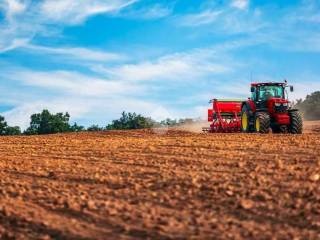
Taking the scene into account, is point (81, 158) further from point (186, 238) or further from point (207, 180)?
point (186, 238)

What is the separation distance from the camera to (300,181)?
29.8ft

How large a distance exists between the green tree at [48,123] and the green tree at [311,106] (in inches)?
925

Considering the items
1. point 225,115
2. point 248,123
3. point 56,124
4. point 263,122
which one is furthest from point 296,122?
point 56,124

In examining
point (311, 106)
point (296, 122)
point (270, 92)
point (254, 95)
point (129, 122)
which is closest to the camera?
point (296, 122)

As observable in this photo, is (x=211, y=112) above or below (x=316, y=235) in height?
above

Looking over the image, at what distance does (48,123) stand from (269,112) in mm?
25460

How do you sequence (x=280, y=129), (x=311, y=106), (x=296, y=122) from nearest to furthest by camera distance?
(x=296, y=122), (x=280, y=129), (x=311, y=106)

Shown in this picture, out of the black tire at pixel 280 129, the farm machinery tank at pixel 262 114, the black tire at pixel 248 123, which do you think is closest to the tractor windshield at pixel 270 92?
the farm machinery tank at pixel 262 114

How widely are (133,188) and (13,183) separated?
2.54 m

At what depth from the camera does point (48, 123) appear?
47.3 meters

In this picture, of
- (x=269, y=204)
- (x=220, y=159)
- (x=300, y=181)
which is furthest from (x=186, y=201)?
(x=220, y=159)

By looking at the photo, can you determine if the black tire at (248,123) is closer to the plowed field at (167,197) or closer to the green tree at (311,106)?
the plowed field at (167,197)

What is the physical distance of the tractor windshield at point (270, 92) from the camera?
26.4m

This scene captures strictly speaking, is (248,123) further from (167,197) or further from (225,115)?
(167,197)
